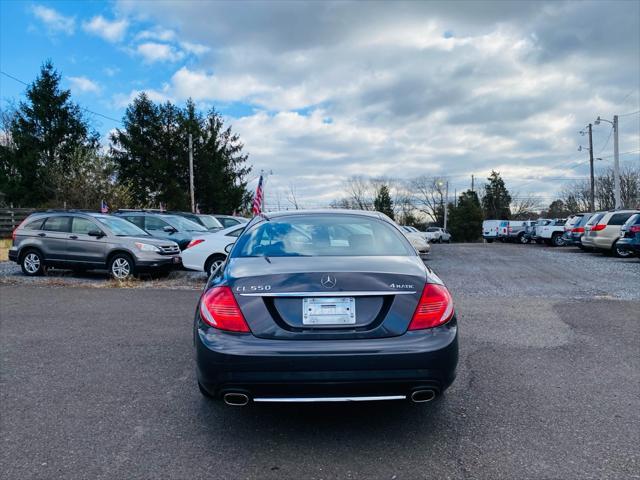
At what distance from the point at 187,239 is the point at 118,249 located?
11.6 ft

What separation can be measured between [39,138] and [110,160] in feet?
28.7

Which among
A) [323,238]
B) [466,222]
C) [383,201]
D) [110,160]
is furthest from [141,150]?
[466,222]

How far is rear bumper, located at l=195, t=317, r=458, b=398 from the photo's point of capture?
304 centimetres

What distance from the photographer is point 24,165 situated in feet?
122

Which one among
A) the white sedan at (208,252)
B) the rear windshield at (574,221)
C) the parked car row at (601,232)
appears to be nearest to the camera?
the white sedan at (208,252)

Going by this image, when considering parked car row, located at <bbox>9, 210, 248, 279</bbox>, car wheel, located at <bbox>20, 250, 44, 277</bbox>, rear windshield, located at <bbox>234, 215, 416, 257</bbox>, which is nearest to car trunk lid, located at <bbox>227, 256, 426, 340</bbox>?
rear windshield, located at <bbox>234, 215, 416, 257</bbox>

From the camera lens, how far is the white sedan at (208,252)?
11.4 meters

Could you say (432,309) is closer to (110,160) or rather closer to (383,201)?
(110,160)

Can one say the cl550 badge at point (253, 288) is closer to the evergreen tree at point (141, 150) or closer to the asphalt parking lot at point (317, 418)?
the asphalt parking lot at point (317, 418)

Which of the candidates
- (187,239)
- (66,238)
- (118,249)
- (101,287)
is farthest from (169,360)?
(187,239)

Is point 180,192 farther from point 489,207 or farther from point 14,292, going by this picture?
point 489,207

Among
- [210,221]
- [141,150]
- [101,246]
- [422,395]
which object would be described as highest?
[141,150]

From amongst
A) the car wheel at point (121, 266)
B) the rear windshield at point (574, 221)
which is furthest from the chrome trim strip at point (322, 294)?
the rear windshield at point (574, 221)

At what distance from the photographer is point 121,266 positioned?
11.8m
